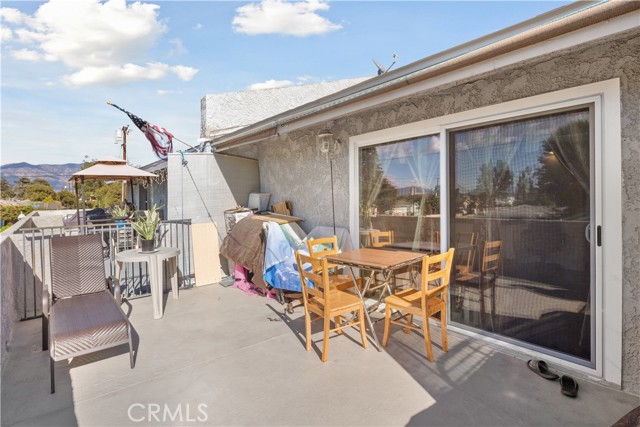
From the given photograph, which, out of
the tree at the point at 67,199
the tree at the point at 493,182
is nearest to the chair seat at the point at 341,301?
the tree at the point at 493,182

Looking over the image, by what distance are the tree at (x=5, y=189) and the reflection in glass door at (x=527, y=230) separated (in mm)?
42719

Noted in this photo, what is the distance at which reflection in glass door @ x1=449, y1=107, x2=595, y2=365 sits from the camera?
11.0ft

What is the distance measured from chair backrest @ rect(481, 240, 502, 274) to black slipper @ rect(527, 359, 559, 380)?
1.02 meters

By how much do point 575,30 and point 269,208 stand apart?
6.78 m

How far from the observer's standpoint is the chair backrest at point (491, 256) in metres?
3.97

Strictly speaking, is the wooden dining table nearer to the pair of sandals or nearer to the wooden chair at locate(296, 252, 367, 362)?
the wooden chair at locate(296, 252, 367, 362)

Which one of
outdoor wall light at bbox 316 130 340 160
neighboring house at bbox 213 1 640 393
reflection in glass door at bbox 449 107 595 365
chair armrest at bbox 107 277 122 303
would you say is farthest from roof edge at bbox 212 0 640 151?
chair armrest at bbox 107 277 122 303

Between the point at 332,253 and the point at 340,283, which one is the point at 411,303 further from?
the point at 332,253

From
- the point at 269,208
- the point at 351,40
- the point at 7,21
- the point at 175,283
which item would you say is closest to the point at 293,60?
the point at 351,40

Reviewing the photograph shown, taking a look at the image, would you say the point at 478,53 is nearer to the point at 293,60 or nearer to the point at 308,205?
the point at 308,205

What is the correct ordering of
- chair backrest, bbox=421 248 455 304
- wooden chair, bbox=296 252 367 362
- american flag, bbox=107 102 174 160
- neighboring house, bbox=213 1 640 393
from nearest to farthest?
1. neighboring house, bbox=213 1 640 393
2. chair backrest, bbox=421 248 455 304
3. wooden chair, bbox=296 252 367 362
4. american flag, bbox=107 102 174 160

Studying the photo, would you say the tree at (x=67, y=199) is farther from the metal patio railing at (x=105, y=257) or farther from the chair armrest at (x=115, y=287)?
the chair armrest at (x=115, y=287)

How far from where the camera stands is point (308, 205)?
6.99 metres

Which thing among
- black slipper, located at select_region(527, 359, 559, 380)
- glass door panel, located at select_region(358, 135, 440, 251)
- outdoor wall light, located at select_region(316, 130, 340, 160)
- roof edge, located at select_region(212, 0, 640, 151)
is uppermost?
roof edge, located at select_region(212, 0, 640, 151)
